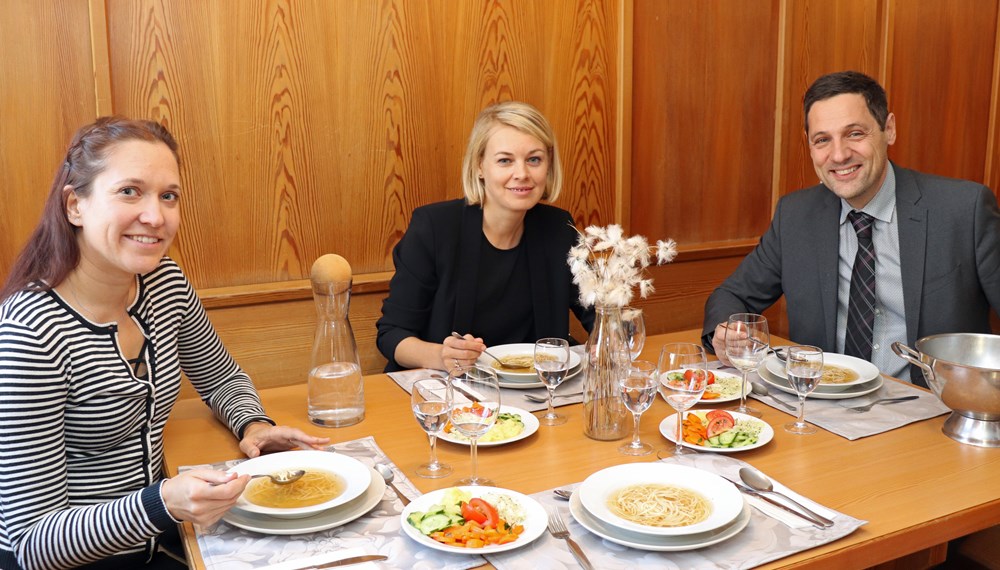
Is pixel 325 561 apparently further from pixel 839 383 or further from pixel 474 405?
pixel 839 383

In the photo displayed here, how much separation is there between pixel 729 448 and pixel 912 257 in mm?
1053

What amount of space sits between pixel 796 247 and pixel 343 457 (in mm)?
1557

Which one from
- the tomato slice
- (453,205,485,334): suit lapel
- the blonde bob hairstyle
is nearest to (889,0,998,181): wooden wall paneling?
the blonde bob hairstyle

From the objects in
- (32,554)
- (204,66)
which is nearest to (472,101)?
(204,66)

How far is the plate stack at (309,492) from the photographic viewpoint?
48.9 inches

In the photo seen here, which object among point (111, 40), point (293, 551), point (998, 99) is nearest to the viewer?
point (293, 551)

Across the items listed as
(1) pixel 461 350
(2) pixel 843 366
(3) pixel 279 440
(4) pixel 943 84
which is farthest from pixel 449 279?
(4) pixel 943 84

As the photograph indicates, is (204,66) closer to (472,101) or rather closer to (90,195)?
(472,101)

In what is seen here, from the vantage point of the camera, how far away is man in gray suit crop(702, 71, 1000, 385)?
7.27 ft

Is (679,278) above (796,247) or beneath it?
beneath

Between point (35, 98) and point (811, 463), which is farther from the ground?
point (35, 98)

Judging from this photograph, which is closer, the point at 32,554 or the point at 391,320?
the point at 32,554

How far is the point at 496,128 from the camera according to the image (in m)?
2.47

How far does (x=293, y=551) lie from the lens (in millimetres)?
1188
